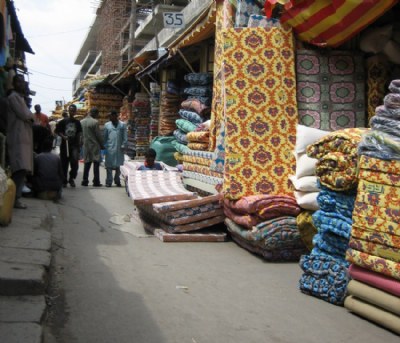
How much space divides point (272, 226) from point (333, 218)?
1.19 metres

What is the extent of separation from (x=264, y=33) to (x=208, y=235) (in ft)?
7.65

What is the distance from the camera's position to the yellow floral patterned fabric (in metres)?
5.71

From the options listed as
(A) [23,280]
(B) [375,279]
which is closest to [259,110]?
(B) [375,279]

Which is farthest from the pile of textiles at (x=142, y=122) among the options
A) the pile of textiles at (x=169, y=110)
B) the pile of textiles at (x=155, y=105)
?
the pile of textiles at (x=169, y=110)

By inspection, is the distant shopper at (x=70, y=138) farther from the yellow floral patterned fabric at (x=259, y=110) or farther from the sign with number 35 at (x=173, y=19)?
the yellow floral patterned fabric at (x=259, y=110)

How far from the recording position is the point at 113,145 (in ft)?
38.6

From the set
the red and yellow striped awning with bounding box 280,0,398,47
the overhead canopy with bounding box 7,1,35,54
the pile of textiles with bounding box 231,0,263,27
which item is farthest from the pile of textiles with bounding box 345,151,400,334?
the overhead canopy with bounding box 7,1,35,54

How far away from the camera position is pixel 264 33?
579cm

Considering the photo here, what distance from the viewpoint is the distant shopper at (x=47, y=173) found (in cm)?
823

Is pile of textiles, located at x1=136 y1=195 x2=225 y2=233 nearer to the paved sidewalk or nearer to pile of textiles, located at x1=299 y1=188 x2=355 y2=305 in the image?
the paved sidewalk

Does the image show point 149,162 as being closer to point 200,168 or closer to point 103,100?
point 200,168

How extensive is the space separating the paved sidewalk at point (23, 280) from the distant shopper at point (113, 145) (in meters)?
5.95

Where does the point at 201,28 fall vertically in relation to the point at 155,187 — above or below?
above

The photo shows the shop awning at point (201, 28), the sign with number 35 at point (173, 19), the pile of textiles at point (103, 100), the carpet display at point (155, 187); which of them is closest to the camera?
the carpet display at point (155, 187)
